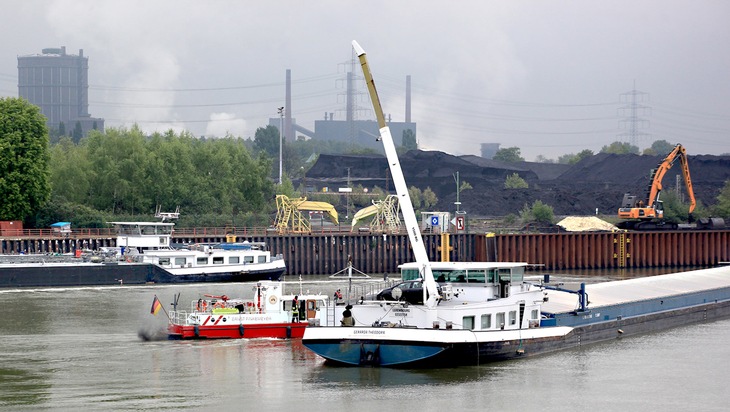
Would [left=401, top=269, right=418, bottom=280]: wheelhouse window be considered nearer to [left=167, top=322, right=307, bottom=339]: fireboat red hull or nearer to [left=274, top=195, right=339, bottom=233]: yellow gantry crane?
[left=167, top=322, right=307, bottom=339]: fireboat red hull

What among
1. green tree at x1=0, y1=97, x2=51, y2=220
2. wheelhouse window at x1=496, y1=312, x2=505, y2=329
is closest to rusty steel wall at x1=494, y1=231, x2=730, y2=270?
green tree at x1=0, y1=97, x2=51, y2=220

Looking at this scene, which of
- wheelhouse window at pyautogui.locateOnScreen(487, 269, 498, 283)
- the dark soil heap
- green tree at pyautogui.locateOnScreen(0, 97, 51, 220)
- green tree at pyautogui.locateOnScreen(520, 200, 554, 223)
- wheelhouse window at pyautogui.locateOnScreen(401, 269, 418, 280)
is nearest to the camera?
wheelhouse window at pyautogui.locateOnScreen(401, 269, 418, 280)

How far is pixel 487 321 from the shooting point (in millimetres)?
40375

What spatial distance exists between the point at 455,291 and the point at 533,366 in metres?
3.77

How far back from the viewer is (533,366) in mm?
40438

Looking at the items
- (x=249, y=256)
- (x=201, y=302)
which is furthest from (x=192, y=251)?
(x=201, y=302)

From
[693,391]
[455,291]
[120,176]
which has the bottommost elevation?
[693,391]

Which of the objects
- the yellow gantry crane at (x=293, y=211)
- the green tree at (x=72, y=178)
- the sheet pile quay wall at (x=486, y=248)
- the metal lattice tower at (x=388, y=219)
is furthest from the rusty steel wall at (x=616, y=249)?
the green tree at (x=72, y=178)

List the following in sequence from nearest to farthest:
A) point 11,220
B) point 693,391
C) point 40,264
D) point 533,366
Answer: point 693,391 → point 533,366 → point 40,264 → point 11,220

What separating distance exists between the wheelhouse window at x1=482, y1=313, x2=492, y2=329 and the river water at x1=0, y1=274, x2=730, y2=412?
147 cm

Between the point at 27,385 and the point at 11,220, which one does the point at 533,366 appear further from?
the point at 11,220

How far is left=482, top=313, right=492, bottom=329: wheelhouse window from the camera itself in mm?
40188

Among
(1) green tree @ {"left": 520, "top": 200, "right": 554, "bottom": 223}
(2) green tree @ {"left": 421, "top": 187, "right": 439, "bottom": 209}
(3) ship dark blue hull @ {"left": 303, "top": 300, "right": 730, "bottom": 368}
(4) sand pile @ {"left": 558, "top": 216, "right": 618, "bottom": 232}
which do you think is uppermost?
(2) green tree @ {"left": 421, "top": 187, "right": 439, "bottom": 209}

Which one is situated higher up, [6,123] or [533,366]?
[6,123]
